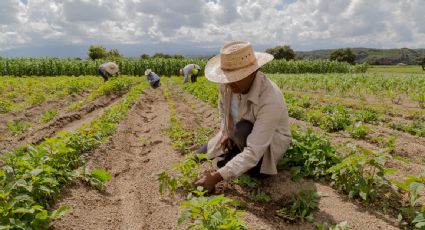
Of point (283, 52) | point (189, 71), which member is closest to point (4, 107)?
point (189, 71)

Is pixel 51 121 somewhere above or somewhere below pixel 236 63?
below

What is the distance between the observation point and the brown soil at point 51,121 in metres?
6.82

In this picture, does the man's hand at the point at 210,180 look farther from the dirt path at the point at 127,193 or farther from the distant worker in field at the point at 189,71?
the distant worker in field at the point at 189,71

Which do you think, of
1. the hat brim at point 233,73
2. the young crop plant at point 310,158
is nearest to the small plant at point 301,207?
the young crop plant at point 310,158

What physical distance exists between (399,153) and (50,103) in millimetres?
10382

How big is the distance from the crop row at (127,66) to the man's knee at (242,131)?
2727cm

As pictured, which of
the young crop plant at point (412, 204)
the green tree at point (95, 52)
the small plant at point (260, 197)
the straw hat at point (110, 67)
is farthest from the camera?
the green tree at point (95, 52)

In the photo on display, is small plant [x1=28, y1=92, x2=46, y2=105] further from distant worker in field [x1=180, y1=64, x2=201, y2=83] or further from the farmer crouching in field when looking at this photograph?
the farmer crouching in field

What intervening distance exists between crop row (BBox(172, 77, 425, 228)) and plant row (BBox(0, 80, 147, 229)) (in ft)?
7.07

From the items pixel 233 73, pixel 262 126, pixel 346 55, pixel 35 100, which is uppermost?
pixel 346 55

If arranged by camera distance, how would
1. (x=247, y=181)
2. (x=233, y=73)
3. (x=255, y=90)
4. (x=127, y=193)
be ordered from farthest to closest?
(x=127, y=193)
(x=247, y=181)
(x=255, y=90)
(x=233, y=73)

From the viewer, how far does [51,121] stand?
8328 millimetres

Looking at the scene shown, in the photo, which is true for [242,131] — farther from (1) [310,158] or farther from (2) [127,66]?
(2) [127,66]

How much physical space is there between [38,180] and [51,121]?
5.84 meters
